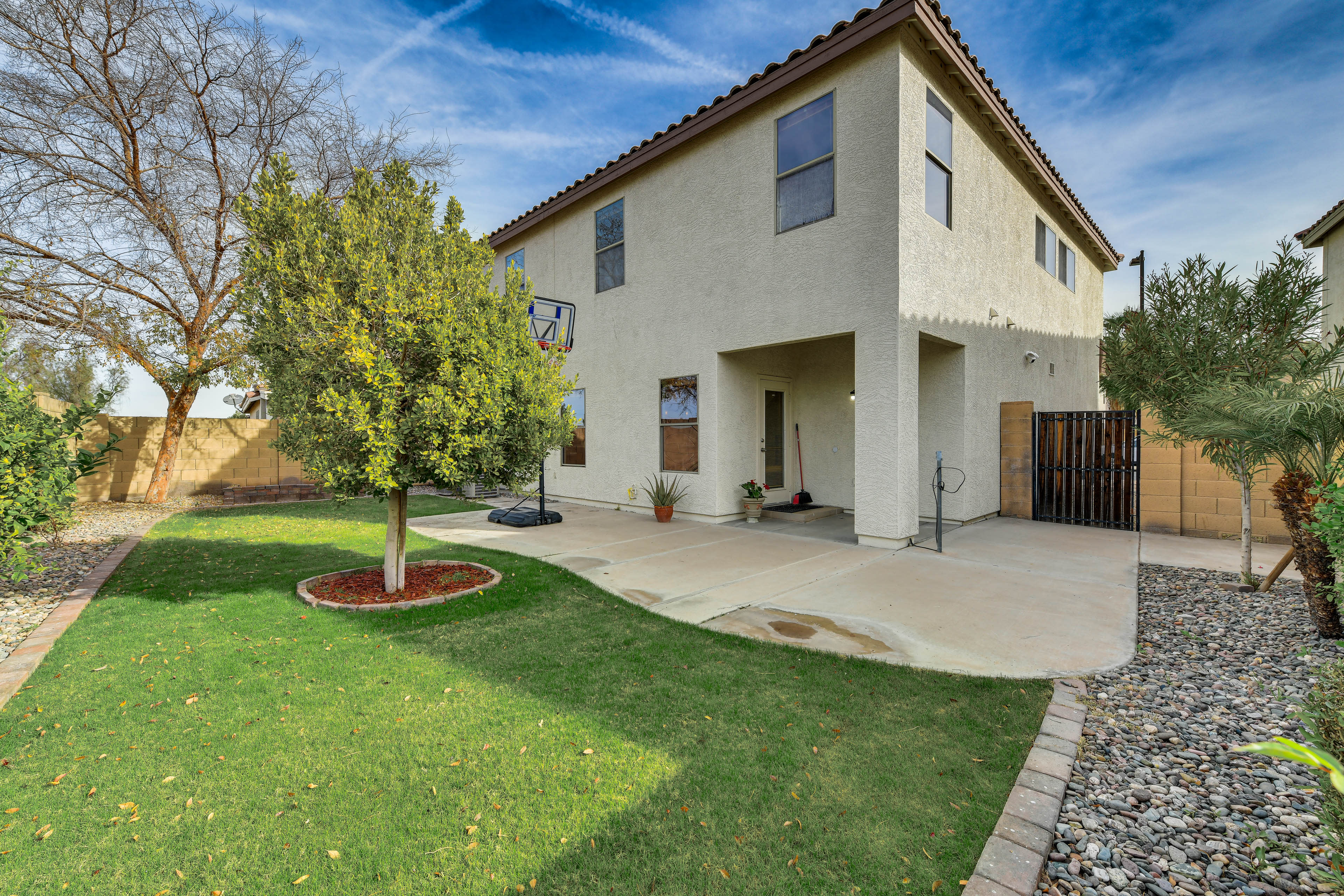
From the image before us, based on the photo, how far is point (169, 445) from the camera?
11391 mm

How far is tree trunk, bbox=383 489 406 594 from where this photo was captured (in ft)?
16.1

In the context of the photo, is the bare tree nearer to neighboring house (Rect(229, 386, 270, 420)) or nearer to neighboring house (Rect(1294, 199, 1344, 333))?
neighboring house (Rect(229, 386, 270, 420))

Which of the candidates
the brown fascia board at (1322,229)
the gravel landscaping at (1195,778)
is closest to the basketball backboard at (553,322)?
the gravel landscaping at (1195,778)

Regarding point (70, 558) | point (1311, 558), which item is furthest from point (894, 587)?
point (70, 558)

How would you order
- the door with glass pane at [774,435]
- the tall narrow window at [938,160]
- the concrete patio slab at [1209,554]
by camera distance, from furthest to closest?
the door with glass pane at [774,435], the tall narrow window at [938,160], the concrete patio slab at [1209,554]

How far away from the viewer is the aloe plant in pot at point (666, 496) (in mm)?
9039

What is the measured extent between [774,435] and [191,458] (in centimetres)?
1267

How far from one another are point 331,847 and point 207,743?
1.18 meters

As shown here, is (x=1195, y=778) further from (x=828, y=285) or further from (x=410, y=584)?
(x=828, y=285)

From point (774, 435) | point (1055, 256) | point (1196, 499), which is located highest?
point (1055, 256)

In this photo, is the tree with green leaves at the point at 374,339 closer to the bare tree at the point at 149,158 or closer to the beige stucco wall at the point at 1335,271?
the bare tree at the point at 149,158

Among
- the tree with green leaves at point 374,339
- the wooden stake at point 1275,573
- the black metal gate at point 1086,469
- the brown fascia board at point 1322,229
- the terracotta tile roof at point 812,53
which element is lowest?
the wooden stake at point 1275,573

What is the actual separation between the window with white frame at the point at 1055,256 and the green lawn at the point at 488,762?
35.3 ft

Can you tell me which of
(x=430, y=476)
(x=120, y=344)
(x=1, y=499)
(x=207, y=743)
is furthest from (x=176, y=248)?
(x=207, y=743)
